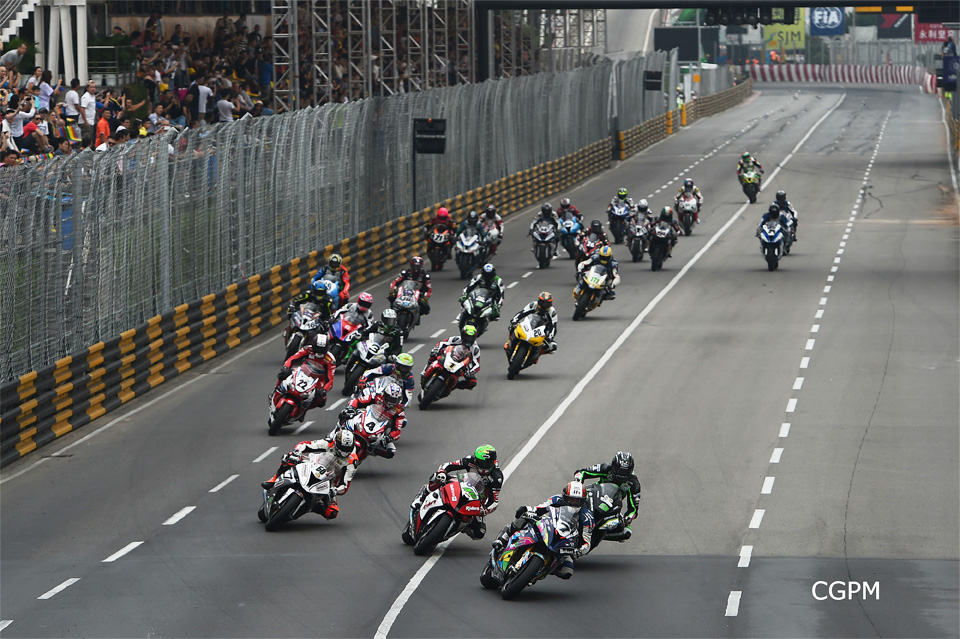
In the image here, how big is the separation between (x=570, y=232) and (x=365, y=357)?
15.7 m

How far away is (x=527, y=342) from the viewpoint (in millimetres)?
26250

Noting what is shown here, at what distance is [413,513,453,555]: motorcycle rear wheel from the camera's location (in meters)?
16.6

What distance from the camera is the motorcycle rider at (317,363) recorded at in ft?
72.7

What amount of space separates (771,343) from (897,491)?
985 cm

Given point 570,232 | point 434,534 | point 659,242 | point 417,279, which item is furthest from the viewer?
point 570,232

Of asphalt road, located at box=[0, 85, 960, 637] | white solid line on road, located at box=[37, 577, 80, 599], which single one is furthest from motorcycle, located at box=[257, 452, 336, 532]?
white solid line on road, located at box=[37, 577, 80, 599]

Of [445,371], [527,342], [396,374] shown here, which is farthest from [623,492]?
[527,342]

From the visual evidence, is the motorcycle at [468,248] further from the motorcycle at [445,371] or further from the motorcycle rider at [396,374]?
the motorcycle rider at [396,374]

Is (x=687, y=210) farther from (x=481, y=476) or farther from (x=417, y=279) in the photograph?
(x=481, y=476)

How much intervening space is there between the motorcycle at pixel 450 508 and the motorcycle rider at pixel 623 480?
1052mm

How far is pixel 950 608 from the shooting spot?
15.0 metres

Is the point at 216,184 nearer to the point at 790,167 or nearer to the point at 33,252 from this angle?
the point at 33,252

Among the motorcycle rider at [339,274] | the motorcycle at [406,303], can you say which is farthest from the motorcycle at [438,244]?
the motorcycle rider at [339,274]

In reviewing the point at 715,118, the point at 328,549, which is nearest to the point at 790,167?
the point at 715,118
